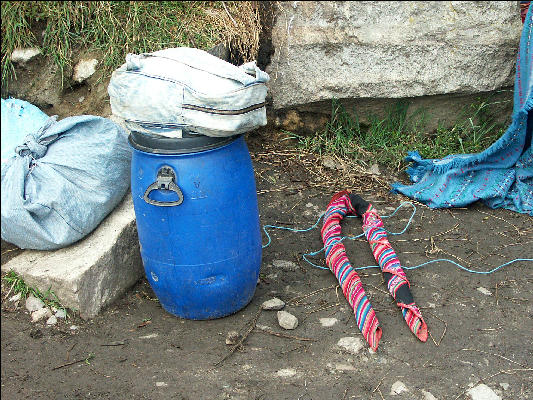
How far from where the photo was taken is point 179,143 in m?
2.62

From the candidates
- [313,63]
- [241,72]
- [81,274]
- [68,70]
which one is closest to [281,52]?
[313,63]

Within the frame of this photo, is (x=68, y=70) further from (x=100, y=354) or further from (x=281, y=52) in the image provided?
(x=100, y=354)

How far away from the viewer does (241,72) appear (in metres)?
2.71

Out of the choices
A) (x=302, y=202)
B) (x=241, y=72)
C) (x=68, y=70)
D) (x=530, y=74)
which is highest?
(x=241, y=72)

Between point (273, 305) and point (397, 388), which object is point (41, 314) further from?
point (397, 388)

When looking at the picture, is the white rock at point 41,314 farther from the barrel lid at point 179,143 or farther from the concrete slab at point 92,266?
the barrel lid at point 179,143

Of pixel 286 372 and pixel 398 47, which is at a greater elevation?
pixel 398 47

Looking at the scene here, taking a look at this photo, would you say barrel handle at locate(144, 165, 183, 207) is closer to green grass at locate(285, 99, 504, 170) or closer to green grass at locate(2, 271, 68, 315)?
green grass at locate(2, 271, 68, 315)

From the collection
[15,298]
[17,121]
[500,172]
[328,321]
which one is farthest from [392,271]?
[17,121]

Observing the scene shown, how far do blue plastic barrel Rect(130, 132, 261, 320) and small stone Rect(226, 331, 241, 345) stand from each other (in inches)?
5.7

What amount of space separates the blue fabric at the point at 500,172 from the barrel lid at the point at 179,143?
1738mm

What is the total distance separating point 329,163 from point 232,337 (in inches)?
69.9

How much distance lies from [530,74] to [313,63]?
1.32 metres

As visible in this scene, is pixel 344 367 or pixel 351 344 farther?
pixel 351 344
